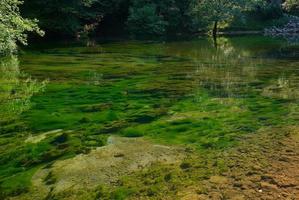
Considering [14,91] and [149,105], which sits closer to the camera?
[149,105]

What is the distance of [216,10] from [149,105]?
3821 centimetres

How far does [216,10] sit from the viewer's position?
49.0 m

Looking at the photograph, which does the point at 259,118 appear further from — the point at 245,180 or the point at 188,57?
the point at 188,57

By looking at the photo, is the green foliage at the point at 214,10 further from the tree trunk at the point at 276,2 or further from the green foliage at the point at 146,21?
the tree trunk at the point at 276,2

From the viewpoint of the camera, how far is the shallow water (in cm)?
953

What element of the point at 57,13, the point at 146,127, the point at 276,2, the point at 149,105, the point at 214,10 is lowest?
the point at 146,127

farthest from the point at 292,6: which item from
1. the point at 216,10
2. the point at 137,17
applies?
the point at 137,17

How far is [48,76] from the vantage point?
1833 centimetres

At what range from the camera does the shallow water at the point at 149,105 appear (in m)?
9.53

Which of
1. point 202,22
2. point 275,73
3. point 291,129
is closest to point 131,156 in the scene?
point 291,129

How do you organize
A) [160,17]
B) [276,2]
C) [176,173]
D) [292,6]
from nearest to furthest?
[176,173] < [160,17] < [292,6] < [276,2]

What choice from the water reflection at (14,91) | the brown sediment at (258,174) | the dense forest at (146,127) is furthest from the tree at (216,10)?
the brown sediment at (258,174)

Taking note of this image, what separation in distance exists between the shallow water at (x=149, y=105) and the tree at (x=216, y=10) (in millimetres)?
27131

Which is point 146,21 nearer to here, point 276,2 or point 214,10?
point 214,10
